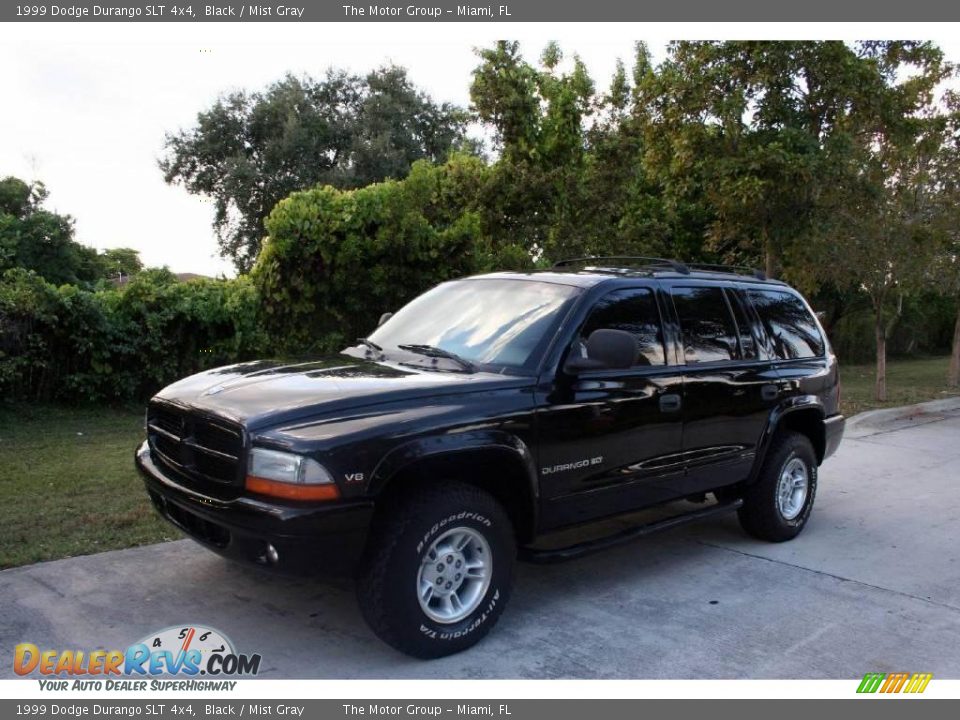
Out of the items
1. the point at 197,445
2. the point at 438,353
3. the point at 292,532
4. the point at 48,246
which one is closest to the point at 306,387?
the point at 197,445

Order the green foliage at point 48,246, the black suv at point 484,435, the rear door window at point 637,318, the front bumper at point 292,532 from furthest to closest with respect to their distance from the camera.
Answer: the green foliage at point 48,246 → the rear door window at point 637,318 → the black suv at point 484,435 → the front bumper at point 292,532

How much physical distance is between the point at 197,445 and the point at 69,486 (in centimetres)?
331

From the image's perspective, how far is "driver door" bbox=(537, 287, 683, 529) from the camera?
4492mm

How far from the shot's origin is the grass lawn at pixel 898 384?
45.4ft

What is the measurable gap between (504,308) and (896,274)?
10.4 meters

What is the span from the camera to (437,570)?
4020 millimetres

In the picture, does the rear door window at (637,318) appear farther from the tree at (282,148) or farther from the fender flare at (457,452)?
the tree at (282,148)

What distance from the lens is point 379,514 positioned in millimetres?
3883

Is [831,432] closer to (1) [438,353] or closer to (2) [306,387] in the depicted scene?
(1) [438,353]

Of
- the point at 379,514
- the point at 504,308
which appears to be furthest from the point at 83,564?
the point at 504,308

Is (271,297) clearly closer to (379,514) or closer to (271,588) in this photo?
(271,588)

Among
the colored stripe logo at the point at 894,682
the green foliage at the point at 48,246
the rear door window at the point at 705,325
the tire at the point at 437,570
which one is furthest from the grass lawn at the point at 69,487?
the green foliage at the point at 48,246

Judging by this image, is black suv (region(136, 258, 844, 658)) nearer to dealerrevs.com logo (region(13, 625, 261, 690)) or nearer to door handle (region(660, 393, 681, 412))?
door handle (region(660, 393, 681, 412))

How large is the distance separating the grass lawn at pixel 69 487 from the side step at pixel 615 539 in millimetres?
2603
